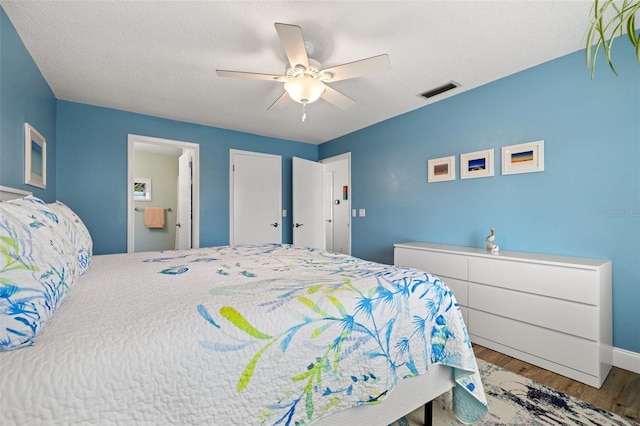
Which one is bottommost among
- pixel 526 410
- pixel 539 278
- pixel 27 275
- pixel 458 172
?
pixel 526 410

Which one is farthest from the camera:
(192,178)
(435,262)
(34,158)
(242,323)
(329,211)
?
(329,211)

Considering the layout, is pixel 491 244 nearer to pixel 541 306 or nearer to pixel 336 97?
pixel 541 306

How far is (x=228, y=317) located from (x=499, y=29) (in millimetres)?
2422

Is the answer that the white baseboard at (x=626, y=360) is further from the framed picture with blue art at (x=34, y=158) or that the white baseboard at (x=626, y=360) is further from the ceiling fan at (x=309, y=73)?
the framed picture with blue art at (x=34, y=158)

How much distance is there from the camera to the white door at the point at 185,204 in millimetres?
3865

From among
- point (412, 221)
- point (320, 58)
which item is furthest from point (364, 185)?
point (320, 58)

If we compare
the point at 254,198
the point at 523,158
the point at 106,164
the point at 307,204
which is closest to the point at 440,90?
the point at 523,158

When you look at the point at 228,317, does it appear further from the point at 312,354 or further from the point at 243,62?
the point at 243,62

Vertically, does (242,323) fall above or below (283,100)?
below

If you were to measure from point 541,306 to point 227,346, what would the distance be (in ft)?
7.46

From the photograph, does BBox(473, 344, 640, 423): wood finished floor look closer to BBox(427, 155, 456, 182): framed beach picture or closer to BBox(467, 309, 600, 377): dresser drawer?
BBox(467, 309, 600, 377): dresser drawer

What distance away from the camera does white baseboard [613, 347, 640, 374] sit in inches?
74.3

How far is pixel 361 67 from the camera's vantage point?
184 centimetres

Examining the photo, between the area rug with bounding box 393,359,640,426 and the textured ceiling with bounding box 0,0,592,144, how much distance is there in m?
2.39
